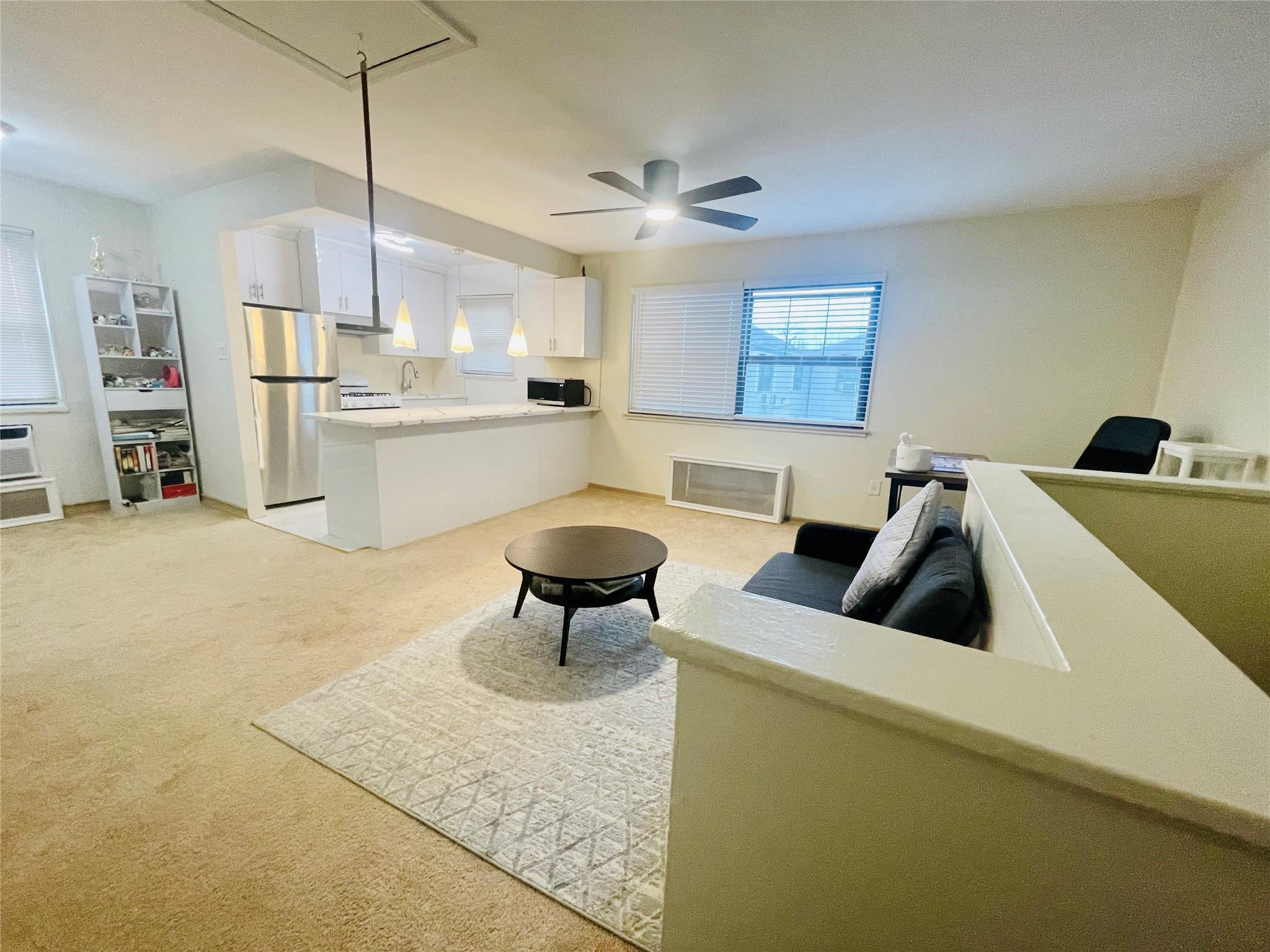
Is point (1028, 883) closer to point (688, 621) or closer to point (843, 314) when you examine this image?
point (688, 621)

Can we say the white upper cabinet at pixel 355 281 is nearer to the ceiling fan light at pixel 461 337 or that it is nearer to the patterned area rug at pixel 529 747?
the ceiling fan light at pixel 461 337

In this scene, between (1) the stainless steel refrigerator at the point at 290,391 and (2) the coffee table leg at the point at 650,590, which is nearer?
(2) the coffee table leg at the point at 650,590

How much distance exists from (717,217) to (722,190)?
1.26 feet

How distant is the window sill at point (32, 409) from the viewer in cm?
353

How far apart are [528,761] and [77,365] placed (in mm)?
5032

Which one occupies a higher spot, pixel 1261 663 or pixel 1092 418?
pixel 1092 418

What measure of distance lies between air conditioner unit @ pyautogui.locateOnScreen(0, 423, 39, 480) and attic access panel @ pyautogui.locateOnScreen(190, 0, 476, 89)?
3.74 meters

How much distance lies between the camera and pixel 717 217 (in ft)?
9.20

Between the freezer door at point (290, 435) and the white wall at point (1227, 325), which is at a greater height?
the white wall at point (1227, 325)

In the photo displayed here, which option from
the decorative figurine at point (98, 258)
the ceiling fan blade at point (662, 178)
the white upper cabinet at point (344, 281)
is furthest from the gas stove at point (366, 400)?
the ceiling fan blade at point (662, 178)

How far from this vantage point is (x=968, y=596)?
1103 millimetres

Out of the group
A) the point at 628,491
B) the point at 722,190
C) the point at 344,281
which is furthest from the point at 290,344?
the point at 722,190

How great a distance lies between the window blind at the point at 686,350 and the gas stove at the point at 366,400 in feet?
8.82

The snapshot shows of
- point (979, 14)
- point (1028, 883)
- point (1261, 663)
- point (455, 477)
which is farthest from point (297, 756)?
point (979, 14)
